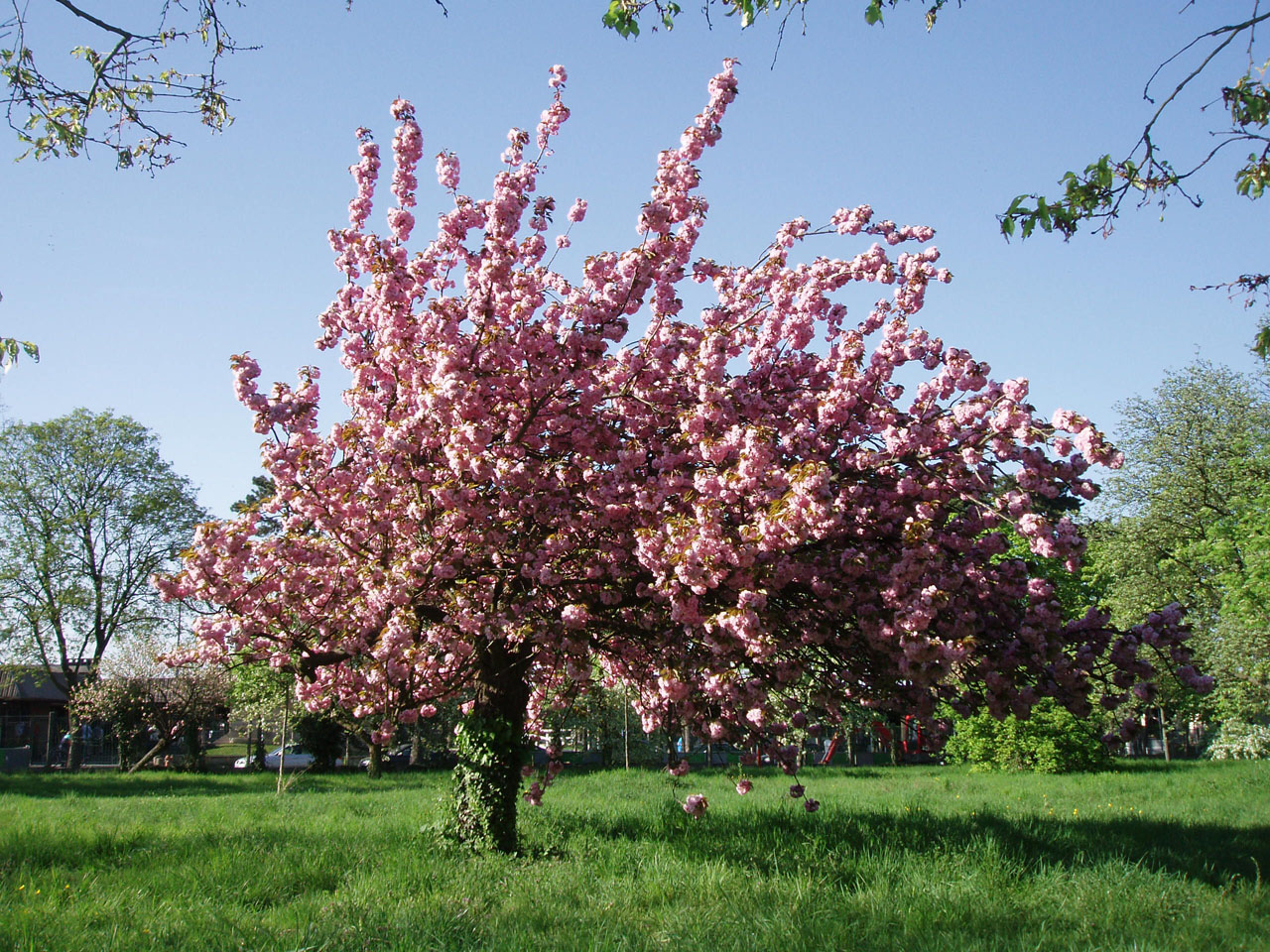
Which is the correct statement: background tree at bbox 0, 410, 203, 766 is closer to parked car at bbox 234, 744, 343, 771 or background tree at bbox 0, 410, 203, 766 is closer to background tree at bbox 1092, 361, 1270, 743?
parked car at bbox 234, 744, 343, 771

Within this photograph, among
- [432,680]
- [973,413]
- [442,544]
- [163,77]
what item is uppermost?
[163,77]

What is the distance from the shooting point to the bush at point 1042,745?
2336 centimetres

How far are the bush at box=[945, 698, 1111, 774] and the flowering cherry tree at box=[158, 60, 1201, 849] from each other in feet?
53.6

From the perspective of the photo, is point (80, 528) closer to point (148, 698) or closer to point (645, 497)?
point (148, 698)

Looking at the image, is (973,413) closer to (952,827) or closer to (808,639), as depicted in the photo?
(808,639)

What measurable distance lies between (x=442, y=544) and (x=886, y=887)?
4482mm

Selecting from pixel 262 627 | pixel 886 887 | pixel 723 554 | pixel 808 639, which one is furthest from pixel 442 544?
pixel 886 887

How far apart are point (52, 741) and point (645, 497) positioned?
131 ft

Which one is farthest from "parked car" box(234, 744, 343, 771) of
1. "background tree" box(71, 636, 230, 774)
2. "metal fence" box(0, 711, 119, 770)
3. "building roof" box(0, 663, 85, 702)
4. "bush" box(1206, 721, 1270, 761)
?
"bush" box(1206, 721, 1270, 761)

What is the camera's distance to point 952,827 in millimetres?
9328

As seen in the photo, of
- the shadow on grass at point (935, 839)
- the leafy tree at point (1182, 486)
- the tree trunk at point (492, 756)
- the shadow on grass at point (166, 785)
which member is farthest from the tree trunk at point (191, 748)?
the leafy tree at point (1182, 486)

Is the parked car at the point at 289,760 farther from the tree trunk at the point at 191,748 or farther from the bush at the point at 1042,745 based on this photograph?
the bush at the point at 1042,745

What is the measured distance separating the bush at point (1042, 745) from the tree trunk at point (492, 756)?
53.4ft

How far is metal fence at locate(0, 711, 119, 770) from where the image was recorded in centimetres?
3694
